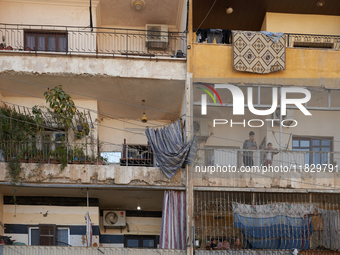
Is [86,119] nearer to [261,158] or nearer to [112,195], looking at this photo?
[112,195]

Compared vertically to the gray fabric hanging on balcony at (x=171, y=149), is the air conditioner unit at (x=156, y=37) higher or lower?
higher

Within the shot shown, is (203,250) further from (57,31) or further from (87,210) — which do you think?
(57,31)

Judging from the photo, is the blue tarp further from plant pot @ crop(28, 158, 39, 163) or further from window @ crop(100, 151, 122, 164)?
plant pot @ crop(28, 158, 39, 163)

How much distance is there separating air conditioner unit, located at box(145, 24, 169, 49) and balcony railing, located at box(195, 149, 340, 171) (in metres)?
4.73

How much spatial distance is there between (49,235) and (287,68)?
899 centimetres

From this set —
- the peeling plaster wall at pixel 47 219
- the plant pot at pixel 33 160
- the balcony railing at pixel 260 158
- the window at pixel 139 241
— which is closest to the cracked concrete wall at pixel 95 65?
the balcony railing at pixel 260 158

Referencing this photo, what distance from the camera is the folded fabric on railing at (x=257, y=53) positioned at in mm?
17922

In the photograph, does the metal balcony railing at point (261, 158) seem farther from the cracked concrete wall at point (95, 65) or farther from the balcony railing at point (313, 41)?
the balcony railing at point (313, 41)

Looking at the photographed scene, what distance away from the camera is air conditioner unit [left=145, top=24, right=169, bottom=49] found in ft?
66.4

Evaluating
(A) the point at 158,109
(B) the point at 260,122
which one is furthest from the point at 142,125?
(B) the point at 260,122

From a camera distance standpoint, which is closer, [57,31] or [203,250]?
[203,250]

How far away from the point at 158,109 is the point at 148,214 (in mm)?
3570

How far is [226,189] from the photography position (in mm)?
17094

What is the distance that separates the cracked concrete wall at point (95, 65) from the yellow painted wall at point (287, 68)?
2.34ft
